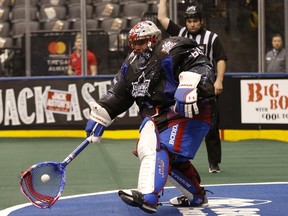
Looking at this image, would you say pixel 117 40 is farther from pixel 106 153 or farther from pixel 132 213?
pixel 132 213

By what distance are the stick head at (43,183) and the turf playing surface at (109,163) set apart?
85cm

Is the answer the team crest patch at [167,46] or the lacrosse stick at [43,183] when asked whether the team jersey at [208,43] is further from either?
the lacrosse stick at [43,183]

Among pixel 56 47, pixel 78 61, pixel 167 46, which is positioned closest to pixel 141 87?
pixel 167 46

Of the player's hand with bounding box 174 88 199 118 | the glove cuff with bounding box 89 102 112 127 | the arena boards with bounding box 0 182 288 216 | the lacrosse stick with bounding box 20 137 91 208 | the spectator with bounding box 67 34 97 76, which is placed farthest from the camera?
the spectator with bounding box 67 34 97 76

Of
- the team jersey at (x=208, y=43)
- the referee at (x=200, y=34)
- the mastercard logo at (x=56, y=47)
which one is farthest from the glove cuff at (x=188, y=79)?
the mastercard logo at (x=56, y=47)

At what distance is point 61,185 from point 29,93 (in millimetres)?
8195

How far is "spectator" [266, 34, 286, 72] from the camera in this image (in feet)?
52.5

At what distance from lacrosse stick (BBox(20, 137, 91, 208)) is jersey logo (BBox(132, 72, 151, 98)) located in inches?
31.2

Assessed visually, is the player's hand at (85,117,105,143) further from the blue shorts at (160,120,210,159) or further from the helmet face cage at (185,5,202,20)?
the helmet face cage at (185,5,202,20)

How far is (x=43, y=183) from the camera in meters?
7.93

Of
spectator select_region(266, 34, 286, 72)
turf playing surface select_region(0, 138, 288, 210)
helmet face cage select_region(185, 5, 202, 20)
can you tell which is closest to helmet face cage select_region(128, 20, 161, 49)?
turf playing surface select_region(0, 138, 288, 210)

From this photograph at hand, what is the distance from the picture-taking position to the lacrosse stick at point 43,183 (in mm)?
7895

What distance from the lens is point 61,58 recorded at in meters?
16.8

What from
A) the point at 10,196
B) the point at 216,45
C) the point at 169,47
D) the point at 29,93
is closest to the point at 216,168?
the point at 216,45
